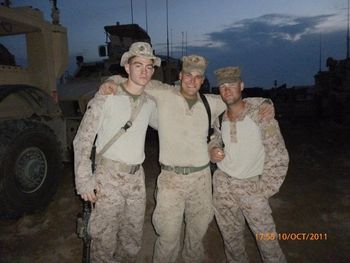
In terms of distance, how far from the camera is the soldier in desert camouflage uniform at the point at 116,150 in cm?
295

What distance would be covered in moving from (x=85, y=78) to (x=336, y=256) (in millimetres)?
7967

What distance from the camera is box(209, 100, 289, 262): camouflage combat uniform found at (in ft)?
10.2

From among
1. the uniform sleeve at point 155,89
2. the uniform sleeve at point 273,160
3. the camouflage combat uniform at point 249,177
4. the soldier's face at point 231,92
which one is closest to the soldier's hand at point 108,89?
the uniform sleeve at point 155,89

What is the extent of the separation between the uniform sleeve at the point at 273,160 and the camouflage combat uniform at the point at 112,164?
118 cm

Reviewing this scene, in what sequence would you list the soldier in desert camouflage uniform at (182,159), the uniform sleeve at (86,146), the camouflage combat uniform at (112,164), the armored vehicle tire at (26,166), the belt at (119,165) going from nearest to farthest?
1. the uniform sleeve at (86,146)
2. the camouflage combat uniform at (112,164)
3. the belt at (119,165)
4. the soldier in desert camouflage uniform at (182,159)
5. the armored vehicle tire at (26,166)

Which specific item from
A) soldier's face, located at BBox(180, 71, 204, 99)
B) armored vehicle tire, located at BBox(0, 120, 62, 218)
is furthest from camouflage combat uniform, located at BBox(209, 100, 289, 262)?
armored vehicle tire, located at BBox(0, 120, 62, 218)

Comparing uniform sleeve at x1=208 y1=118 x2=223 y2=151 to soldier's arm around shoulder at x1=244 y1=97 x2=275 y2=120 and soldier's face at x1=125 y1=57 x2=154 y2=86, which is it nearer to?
soldier's arm around shoulder at x1=244 y1=97 x2=275 y2=120

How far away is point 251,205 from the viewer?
3.15 meters

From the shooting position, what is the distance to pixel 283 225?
180 inches

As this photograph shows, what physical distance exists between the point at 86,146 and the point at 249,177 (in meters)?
1.59

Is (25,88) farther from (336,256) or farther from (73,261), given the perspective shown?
(336,256)

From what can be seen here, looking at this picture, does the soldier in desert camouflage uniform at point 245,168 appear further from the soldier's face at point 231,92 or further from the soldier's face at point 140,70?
the soldier's face at point 140,70

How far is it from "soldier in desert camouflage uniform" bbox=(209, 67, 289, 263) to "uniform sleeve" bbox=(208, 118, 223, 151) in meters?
0.03

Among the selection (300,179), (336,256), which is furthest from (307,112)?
(336,256)
